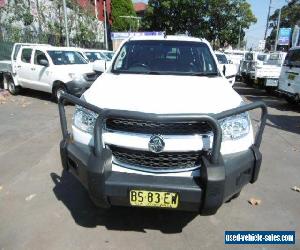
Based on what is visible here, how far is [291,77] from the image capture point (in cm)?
1087

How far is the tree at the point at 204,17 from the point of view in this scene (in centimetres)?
4184

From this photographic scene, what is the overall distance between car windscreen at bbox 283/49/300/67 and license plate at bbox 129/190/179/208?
29.3 feet

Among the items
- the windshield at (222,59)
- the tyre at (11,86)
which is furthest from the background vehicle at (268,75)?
the tyre at (11,86)

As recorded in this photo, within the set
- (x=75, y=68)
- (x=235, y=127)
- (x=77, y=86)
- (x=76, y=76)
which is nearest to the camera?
(x=235, y=127)

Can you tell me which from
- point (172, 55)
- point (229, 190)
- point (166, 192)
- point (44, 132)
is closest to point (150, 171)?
point (166, 192)

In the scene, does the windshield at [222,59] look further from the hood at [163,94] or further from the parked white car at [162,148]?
the parked white car at [162,148]

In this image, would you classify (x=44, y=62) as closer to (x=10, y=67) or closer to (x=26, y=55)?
(x=26, y=55)

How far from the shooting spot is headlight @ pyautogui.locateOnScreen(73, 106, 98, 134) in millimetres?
3369

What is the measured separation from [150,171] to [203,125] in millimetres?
613

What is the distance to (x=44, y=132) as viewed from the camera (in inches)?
293

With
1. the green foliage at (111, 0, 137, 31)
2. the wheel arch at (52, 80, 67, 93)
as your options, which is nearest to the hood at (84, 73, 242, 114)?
the wheel arch at (52, 80, 67, 93)

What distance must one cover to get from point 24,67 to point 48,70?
1.42 metres

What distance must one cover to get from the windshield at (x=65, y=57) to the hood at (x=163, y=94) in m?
7.39

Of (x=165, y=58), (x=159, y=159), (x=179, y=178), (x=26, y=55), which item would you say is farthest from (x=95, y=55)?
(x=179, y=178)
